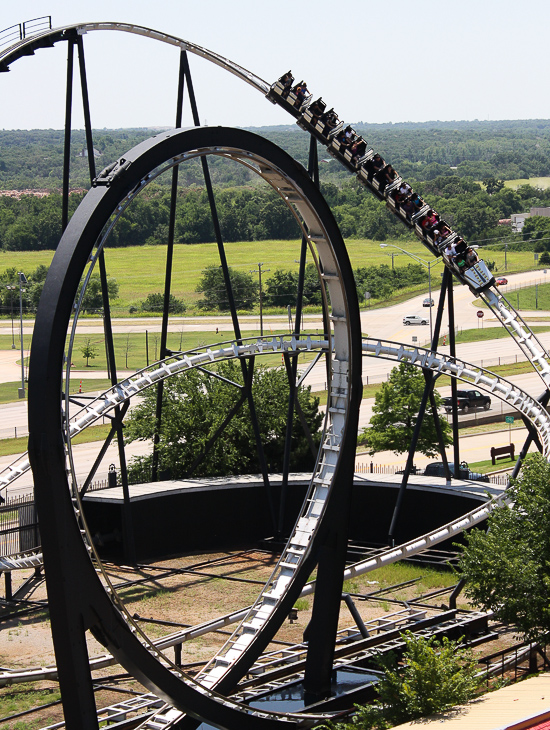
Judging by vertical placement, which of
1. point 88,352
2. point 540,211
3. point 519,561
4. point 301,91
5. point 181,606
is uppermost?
point 540,211

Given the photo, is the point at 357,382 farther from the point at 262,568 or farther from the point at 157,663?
the point at 262,568

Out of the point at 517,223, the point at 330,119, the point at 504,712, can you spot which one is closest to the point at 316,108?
the point at 330,119

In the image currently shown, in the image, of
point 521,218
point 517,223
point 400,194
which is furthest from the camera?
point 521,218

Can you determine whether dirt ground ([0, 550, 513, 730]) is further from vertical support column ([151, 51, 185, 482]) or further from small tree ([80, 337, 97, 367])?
small tree ([80, 337, 97, 367])

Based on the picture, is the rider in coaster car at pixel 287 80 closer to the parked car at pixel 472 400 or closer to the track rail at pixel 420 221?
the track rail at pixel 420 221

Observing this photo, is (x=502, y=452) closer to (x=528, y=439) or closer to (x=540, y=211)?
(x=528, y=439)

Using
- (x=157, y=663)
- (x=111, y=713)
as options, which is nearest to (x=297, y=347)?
(x=111, y=713)
